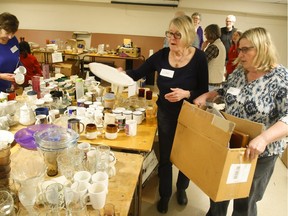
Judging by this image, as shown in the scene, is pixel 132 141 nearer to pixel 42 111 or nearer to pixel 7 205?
pixel 42 111

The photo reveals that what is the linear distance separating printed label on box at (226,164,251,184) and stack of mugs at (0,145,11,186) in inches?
41.4

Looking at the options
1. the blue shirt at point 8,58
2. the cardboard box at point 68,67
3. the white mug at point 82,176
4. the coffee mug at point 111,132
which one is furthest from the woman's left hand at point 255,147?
the cardboard box at point 68,67

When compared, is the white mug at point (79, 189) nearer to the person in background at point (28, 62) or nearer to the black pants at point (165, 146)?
the black pants at point (165, 146)

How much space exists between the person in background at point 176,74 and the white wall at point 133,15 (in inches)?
209

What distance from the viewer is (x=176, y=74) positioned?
1902 mm

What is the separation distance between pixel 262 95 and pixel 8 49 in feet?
8.17

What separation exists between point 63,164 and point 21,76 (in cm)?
150

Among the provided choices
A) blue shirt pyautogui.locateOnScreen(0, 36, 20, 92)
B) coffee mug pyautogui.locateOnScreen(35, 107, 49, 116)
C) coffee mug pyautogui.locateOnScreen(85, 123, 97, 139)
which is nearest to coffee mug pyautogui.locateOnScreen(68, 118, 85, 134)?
coffee mug pyautogui.locateOnScreen(85, 123, 97, 139)

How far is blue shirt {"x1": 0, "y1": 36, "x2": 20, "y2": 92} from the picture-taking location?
2649mm

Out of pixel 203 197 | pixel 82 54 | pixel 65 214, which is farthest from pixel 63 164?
pixel 82 54

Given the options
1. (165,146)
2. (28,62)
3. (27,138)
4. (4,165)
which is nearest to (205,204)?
(165,146)

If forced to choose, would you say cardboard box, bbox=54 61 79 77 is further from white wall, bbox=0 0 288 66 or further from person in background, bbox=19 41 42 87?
white wall, bbox=0 0 288 66

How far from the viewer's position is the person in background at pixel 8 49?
244 centimetres

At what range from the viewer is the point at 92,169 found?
1331 mm
